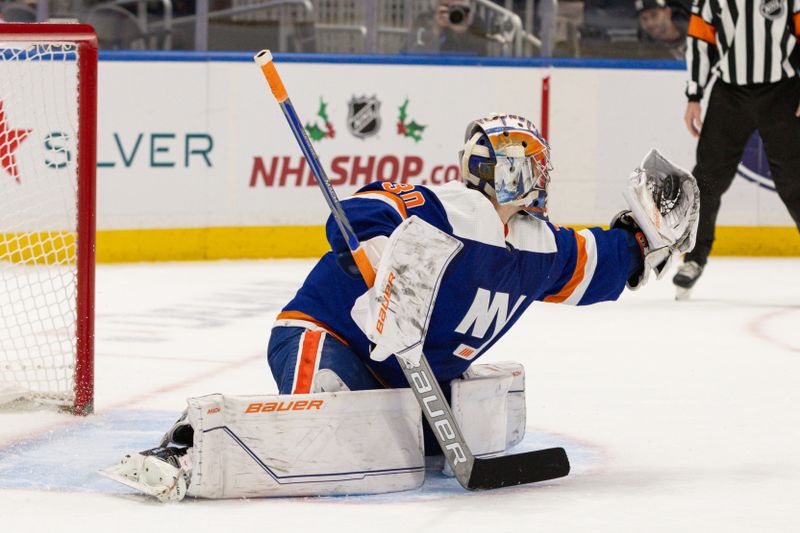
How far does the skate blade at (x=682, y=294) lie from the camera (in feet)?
18.3

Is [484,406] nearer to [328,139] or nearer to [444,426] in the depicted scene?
[444,426]

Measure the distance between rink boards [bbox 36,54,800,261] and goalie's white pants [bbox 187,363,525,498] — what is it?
3.57 metres

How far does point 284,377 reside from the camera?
2762mm

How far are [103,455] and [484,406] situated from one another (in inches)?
29.8

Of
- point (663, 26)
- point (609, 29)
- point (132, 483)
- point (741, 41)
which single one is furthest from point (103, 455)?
point (663, 26)

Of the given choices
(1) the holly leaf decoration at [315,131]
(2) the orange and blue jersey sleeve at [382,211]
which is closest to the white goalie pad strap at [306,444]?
(2) the orange and blue jersey sleeve at [382,211]

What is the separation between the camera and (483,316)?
2.77 m

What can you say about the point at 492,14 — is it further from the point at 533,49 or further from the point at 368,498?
the point at 368,498

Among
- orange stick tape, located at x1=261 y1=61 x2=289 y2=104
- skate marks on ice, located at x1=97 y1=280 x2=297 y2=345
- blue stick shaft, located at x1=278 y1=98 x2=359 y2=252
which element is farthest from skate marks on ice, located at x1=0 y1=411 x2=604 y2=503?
skate marks on ice, located at x1=97 y1=280 x2=297 y2=345

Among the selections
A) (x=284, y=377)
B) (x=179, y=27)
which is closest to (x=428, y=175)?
(x=179, y=27)

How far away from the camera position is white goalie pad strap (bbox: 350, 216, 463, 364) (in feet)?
8.09

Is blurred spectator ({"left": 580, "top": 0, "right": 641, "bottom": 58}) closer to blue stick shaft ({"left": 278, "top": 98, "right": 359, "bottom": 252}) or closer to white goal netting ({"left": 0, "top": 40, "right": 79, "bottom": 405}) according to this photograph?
white goal netting ({"left": 0, "top": 40, "right": 79, "bottom": 405})

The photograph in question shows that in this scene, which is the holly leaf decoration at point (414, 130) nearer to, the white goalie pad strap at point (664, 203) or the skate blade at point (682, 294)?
the skate blade at point (682, 294)

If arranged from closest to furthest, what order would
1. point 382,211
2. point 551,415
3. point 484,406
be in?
point 382,211 < point 484,406 < point 551,415
